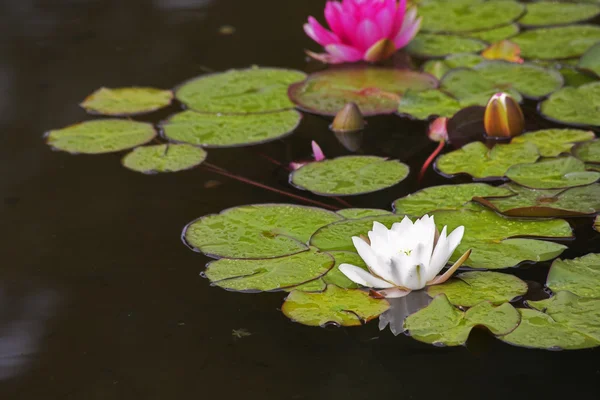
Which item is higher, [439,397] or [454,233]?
[454,233]

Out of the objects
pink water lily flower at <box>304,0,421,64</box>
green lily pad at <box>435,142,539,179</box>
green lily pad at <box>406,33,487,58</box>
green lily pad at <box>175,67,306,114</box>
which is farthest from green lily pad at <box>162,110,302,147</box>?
green lily pad at <box>406,33,487,58</box>

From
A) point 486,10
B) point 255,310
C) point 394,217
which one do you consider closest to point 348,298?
point 255,310

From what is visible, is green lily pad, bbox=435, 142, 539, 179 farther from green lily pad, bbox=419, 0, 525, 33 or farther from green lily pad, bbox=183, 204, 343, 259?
green lily pad, bbox=419, 0, 525, 33

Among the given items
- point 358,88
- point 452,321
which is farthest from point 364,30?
point 452,321

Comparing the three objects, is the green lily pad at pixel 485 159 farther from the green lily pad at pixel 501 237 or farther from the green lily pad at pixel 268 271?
the green lily pad at pixel 268 271

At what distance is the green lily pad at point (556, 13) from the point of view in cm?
281

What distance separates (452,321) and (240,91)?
1286 mm

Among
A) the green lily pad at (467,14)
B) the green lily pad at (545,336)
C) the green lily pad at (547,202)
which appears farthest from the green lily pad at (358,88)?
the green lily pad at (545,336)

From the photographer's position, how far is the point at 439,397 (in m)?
1.21

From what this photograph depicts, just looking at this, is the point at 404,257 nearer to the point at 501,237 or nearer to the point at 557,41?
the point at 501,237

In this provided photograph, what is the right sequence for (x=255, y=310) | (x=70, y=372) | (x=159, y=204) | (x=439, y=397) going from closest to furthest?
(x=439, y=397)
(x=70, y=372)
(x=255, y=310)
(x=159, y=204)

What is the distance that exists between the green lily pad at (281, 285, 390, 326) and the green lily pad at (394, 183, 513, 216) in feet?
1.08

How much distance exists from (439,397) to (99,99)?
163 centimetres

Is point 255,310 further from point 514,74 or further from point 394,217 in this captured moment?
point 514,74
